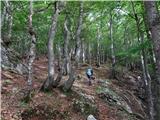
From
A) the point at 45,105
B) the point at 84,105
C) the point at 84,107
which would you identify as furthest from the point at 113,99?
the point at 45,105

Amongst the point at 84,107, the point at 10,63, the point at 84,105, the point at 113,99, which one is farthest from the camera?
the point at 113,99

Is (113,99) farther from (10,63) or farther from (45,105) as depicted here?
(45,105)

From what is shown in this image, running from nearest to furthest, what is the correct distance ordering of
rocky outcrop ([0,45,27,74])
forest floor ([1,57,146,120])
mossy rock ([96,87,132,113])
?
forest floor ([1,57,146,120])
rocky outcrop ([0,45,27,74])
mossy rock ([96,87,132,113])

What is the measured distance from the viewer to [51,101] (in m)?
14.0

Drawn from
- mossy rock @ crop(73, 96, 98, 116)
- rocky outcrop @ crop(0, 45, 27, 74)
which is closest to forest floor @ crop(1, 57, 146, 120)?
mossy rock @ crop(73, 96, 98, 116)

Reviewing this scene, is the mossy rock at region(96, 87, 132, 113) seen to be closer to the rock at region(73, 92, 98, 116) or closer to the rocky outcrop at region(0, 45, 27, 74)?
the rock at region(73, 92, 98, 116)

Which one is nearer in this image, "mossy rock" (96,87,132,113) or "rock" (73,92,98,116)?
"rock" (73,92,98,116)

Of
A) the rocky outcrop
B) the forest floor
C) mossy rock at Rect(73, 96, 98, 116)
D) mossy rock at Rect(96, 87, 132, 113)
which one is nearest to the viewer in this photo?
the forest floor

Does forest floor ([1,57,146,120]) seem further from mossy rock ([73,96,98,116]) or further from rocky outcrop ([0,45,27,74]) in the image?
rocky outcrop ([0,45,27,74])

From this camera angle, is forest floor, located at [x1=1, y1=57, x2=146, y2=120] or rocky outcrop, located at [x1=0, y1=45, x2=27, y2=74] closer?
forest floor, located at [x1=1, y1=57, x2=146, y2=120]

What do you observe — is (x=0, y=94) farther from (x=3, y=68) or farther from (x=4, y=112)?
(x=3, y=68)

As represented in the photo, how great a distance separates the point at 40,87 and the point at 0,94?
2974mm

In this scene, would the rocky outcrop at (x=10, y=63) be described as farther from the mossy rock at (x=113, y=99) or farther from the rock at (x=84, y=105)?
the mossy rock at (x=113, y=99)

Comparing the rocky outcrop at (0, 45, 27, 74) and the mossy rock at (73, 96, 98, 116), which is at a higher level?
the rocky outcrop at (0, 45, 27, 74)
